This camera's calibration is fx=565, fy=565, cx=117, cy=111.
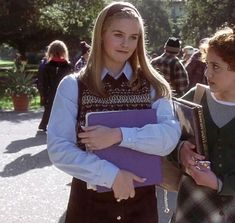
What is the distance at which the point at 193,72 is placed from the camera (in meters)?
8.90

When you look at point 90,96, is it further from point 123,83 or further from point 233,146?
point 233,146

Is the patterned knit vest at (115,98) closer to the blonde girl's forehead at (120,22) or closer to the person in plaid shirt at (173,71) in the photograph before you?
the blonde girl's forehead at (120,22)

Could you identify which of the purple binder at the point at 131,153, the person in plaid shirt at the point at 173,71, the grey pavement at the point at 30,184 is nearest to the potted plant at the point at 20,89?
the grey pavement at the point at 30,184

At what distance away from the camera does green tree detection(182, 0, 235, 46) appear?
35.2m

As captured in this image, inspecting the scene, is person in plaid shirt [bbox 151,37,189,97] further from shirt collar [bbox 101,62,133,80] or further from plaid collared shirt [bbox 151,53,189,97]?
shirt collar [bbox 101,62,133,80]

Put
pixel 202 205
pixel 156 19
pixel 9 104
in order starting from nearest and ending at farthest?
pixel 202 205, pixel 9 104, pixel 156 19

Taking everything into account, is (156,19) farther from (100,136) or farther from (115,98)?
(100,136)

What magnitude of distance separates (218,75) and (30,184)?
15.2 feet

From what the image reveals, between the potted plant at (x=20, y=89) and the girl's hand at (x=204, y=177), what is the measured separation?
40.6ft

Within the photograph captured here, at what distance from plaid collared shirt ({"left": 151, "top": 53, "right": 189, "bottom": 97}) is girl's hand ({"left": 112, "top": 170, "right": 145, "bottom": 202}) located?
5156 millimetres

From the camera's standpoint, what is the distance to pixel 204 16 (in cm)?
3725

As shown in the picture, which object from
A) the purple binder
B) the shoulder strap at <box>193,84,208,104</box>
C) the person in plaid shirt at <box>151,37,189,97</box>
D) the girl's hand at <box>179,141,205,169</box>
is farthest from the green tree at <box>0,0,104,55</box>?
the purple binder

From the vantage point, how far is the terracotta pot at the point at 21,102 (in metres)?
14.9

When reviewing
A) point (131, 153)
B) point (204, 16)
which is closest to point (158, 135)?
point (131, 153)
